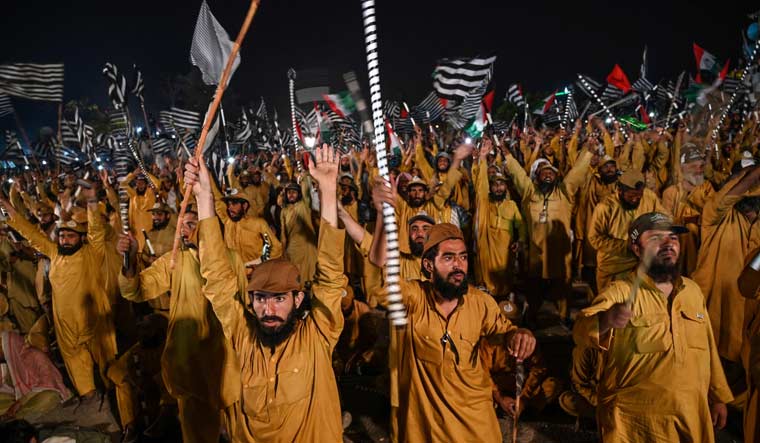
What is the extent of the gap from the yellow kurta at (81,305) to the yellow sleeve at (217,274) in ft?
10.2

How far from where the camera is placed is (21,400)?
5.14 m

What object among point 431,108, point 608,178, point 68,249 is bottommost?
point 68,249

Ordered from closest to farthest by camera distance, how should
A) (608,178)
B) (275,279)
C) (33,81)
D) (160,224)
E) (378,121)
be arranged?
(378,121), (275,279), (33,81), (160,224), (608,178)

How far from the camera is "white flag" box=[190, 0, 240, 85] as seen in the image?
10.5 ft

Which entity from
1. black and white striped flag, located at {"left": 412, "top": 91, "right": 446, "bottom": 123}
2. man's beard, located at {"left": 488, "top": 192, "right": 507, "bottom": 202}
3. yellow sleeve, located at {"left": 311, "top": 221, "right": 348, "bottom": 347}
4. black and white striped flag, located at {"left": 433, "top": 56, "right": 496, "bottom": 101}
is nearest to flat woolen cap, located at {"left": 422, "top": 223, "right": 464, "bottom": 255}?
yellow sleeve, located at {"left": 311, "top": 221, "right": 348, "bottom": 347}

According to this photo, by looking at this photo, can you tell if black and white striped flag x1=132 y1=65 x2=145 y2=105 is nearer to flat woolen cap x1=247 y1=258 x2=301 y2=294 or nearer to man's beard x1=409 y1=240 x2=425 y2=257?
man's beard x1=409 y1=240 x2=425 y2=257

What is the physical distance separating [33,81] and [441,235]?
13.9 feet

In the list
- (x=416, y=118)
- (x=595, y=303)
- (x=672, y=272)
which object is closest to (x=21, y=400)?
(x=595, y=303)

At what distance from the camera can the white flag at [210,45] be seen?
320 cm

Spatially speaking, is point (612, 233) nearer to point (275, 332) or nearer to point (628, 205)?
point (628, 205)

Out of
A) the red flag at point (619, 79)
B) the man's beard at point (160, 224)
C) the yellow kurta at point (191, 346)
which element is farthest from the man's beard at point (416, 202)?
the red flag at point (619, 79)

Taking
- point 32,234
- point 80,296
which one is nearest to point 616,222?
point 80,296

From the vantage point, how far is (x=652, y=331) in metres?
2.73

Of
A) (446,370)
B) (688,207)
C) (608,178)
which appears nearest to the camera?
(446,370)
